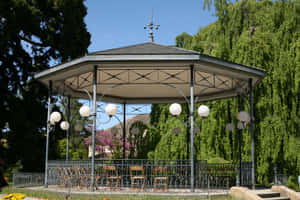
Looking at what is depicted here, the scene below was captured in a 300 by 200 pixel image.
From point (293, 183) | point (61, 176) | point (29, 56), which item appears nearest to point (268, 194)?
point (293, 183)

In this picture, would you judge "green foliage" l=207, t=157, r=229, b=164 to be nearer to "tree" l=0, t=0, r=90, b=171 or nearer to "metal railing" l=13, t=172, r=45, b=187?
"metal railing" l=13, t=172, r=45, b=187

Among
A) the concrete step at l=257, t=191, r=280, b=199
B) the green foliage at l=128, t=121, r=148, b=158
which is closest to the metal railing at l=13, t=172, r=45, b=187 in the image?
the green foliage at l=128, t=121, r=148, b=158

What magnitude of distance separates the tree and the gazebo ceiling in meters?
4.21

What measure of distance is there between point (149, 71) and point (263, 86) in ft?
17.0

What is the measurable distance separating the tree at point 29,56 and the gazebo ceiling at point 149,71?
421 centimetres

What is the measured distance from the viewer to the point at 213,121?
15.8 m

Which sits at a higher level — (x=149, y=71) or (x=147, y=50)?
(x=147, y=50)

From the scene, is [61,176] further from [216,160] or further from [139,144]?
[139,144]

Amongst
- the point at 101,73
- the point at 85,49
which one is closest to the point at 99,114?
the point at 101,73

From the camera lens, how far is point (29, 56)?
63.1ft

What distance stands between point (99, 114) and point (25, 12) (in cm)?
762

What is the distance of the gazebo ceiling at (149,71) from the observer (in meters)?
10.1

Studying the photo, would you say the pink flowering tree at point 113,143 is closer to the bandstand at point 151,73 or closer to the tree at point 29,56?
the tree at point 29,56

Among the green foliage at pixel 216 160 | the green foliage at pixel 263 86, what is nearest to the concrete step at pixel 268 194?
the green foliage at pixel 263 86
